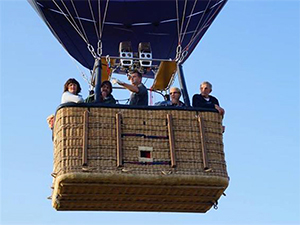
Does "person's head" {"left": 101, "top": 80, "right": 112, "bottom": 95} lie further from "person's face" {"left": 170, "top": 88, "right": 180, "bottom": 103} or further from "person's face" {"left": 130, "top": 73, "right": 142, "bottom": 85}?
"person's face" {"left": 170, "top": 88, "right": 180, "bottom": 103}

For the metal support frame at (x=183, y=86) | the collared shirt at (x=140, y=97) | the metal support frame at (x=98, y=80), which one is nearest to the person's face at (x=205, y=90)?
the metal support frame at (x=183, y=86)

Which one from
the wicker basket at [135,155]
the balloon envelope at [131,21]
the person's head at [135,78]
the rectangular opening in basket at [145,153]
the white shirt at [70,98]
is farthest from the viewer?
the balloon envelope at [131,21]

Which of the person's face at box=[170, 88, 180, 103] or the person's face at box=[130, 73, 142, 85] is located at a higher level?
the person's face at box=[130, 73, 142, 85]

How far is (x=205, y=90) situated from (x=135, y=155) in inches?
39.4

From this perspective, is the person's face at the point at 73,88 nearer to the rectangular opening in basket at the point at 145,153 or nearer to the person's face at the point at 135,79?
the person's face at the point at 135,79

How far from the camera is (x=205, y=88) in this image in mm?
7402

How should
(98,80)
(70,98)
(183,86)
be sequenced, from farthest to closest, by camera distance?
1. (183,86)
2. (98,80)
3. (70,98)

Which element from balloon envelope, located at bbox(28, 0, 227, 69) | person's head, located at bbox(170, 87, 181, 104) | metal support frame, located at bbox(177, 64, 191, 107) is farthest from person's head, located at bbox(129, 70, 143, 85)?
balloon envelope, located at bbox(28, 0, 227, 69)

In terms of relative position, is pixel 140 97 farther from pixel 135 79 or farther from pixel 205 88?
pixel 205 88

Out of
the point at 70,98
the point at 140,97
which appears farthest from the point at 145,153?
the point at 70,98

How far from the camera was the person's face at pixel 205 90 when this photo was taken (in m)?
7.40

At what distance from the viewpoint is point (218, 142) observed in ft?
23.8

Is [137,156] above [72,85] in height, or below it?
below

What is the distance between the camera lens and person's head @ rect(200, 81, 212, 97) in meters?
7.40
